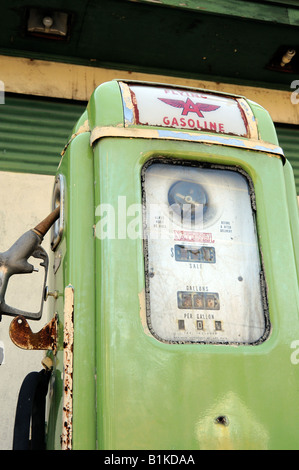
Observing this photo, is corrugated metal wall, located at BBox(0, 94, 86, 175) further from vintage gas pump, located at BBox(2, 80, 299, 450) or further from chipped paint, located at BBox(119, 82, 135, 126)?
chipped paint, located at BBox(119, 82, 135, 126)

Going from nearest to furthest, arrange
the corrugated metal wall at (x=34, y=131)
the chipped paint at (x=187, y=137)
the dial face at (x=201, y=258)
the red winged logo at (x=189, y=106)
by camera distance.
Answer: the dial face at (x=201, y=258)
the chipped paint at (x=187, y=137)
the red winged logo at (x=189, y=106)
the corrugated metal wall at (x=34, y=131)

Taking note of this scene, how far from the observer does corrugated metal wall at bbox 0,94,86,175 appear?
12.1 feet

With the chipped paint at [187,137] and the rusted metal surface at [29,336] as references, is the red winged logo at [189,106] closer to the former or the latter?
the chipped paint at [187,137]

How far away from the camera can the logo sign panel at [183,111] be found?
208 centimetres

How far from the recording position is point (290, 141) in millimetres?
4285

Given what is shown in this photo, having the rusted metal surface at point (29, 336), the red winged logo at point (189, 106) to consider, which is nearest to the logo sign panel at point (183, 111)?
the red winged logo at point (189, 106)

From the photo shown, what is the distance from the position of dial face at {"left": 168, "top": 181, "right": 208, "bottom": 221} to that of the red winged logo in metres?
0.28

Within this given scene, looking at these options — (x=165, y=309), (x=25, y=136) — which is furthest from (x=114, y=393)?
(x=25, y=136)

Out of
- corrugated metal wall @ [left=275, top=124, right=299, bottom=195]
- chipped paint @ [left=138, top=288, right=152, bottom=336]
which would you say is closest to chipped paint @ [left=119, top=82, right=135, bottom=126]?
chipped paint @ [left=138, top=288, right=152, bottom=336]

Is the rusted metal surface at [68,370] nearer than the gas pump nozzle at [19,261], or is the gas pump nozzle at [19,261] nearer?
the rusted metal surface at [68,370]

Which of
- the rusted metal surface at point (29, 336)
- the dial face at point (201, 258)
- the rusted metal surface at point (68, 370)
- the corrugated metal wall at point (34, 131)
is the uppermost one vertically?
the corrugated metal wall at point (34, 131)

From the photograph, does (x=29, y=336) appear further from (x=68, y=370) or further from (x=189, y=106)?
(x=189, y=106)

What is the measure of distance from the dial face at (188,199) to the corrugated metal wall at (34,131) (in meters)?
1.79

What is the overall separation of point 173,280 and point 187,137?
532 millimetres
